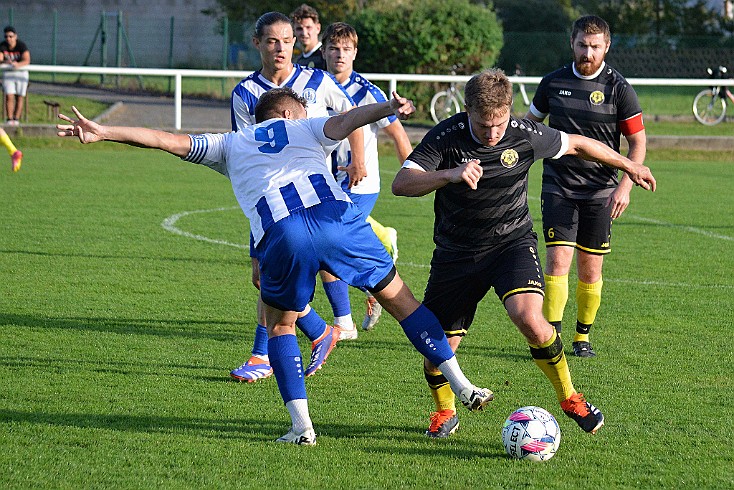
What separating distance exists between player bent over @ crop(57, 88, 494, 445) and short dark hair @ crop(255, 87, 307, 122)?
0.09 m

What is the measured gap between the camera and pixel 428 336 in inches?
201

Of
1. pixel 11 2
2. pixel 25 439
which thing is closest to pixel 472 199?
pixel 25 439

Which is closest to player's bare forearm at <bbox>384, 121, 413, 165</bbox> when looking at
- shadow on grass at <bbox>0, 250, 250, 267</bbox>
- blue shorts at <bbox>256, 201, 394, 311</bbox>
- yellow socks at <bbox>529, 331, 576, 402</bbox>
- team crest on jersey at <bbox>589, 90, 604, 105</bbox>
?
team crest on jersey at <bbox>589, 90, 604, 105</bbox>

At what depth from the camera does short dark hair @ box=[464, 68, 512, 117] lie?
4.90 metres

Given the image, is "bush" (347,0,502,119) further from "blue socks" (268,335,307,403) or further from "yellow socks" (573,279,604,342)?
"blue socks" (268,335,307,403)

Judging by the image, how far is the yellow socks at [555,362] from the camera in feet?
17.0

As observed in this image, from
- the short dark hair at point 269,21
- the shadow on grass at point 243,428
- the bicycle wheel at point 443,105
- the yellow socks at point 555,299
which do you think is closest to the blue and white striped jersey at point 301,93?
the short dark hair at point 269,21

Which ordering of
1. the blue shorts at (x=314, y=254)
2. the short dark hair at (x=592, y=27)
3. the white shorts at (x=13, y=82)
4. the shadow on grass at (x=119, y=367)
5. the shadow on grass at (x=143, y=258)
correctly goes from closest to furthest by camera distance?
1. the blue shorts at (x=314, y=254)
2. the shadow on grass at (x=119, y=367)
3. the short dark hair at (x=592, y=27)
4. the shadow on grass at (x=143, y=258)
5. the white shorts at (x=13, y=82)

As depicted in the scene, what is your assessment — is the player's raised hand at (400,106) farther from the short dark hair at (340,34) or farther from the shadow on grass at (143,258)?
the shadow on grass at (143,258)

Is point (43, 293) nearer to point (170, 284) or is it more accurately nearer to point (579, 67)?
point (170, 284)

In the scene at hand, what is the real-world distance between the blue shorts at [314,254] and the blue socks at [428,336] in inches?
10.1

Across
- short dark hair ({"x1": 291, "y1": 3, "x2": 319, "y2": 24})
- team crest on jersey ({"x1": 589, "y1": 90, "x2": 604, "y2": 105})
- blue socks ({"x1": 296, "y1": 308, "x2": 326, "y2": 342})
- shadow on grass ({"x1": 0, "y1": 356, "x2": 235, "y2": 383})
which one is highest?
short dark hair ({"x1": 291, "y1": 3, "x2": 319, "y2": 24})

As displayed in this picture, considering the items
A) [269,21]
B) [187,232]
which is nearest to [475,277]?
[269,21]

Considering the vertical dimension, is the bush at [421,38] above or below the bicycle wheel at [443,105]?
above
